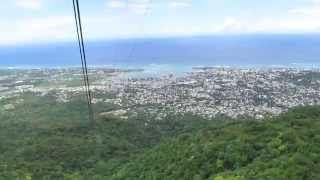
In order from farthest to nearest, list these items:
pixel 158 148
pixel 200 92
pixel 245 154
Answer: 1. pixel 200 92
2. pixel 158 148
3. pixel 245 154

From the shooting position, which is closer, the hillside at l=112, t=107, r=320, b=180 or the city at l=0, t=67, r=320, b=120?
the hillside at l=112, t=107, r=320, b=180

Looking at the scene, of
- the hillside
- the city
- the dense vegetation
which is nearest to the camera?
the hillside

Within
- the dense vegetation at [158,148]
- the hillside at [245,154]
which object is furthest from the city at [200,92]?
the hillside at [245,154]

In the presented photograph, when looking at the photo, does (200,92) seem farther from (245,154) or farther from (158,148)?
(245,154)

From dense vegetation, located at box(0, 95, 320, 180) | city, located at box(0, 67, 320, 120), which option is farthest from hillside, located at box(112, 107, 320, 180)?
city, located at box(0, 67, 320, 120)

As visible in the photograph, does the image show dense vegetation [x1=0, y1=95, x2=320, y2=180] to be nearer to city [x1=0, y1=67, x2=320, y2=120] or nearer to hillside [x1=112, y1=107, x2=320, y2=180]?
hillside [x1=112, y1=107, x2=320, y2=180]

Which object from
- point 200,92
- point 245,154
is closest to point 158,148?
point 245,154

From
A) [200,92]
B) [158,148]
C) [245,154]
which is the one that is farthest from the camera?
[200,92]

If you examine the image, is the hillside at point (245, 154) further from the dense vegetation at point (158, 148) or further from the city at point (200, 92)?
the city at point (200, 92)

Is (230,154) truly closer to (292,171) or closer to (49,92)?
(292,171)
